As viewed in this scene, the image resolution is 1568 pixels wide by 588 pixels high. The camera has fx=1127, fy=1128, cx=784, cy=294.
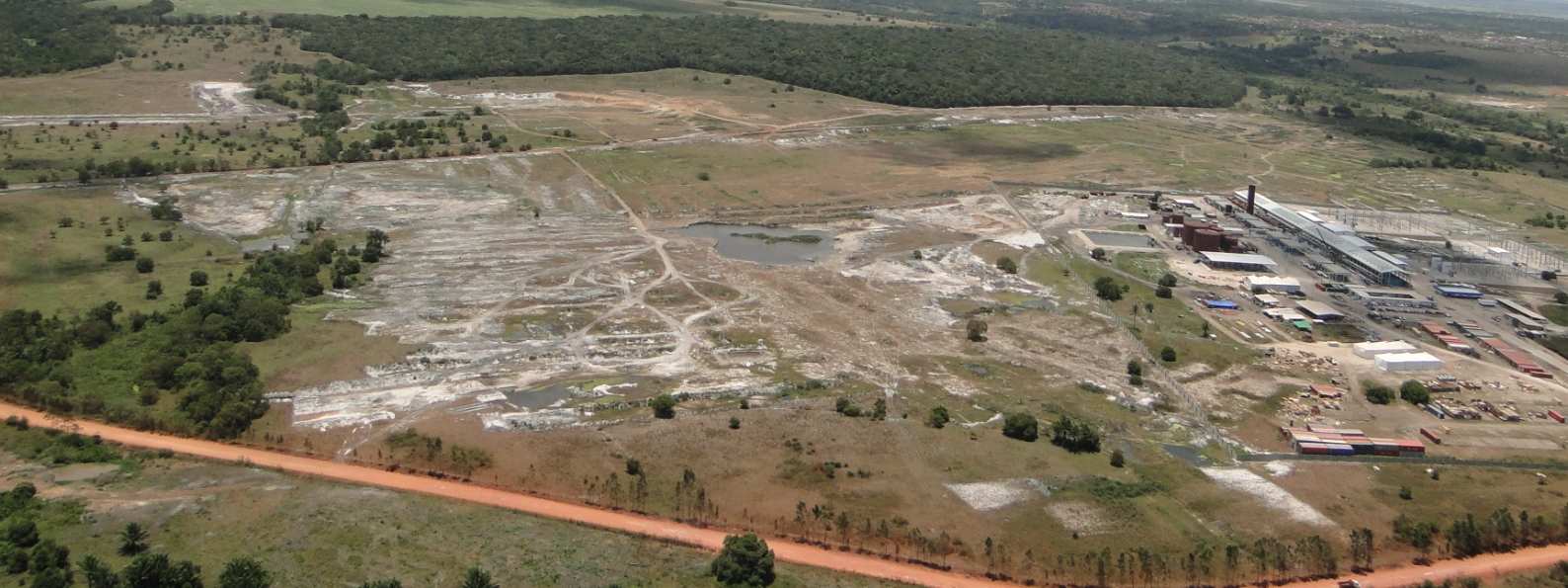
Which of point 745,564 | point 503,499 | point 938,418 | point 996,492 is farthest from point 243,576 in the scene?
point 938,418

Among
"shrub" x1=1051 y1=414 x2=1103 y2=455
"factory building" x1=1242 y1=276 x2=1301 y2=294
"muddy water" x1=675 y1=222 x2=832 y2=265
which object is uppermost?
"muddy water" x1=675 y1=222 x2=832 y2=265

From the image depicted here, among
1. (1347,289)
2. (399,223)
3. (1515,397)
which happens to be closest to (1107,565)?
(1515,397)

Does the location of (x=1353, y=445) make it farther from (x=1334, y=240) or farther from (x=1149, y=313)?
(x=1334, y=240)

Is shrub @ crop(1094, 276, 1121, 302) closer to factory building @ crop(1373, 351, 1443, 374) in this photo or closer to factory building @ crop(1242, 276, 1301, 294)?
factory building @ crop(1242, 276, 1301, 294)

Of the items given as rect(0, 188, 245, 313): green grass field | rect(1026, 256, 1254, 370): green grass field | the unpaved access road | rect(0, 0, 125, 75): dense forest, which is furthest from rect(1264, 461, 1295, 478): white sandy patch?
rect(0, 0, 125, 75): dense forest

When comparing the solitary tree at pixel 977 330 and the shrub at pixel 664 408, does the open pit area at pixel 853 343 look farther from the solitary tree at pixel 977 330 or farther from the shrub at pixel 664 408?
the solitary tree at pixel 977 330

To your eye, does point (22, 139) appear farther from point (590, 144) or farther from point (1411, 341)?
point (1411, 341)
